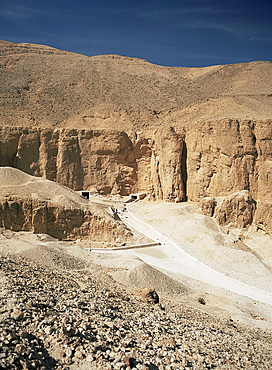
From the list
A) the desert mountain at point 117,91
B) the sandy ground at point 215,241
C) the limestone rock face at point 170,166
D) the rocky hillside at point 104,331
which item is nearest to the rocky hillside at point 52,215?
the sandy ground at point 215,241

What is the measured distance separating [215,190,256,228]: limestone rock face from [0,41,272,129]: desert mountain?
8475 mm

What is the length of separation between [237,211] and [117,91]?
97.8 ft

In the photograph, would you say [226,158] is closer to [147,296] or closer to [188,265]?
[188,265]

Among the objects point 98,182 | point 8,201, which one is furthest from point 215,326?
point 98,182

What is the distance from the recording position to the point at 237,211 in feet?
88.3

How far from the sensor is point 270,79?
49125 mm

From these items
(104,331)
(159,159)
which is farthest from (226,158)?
(104,331)

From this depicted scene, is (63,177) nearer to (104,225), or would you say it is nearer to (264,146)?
(104,225)

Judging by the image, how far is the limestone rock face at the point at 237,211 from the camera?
2675cm

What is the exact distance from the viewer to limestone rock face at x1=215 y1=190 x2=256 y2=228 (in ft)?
87.8

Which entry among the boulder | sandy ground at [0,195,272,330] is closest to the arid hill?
sandy ground at [0,195,272,330]

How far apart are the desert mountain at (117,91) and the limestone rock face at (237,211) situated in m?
8.48

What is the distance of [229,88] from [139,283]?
42.0 meters

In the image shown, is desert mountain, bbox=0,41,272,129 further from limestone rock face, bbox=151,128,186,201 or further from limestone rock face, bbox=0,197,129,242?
limestone rock face, bbox=0,197,129,242
